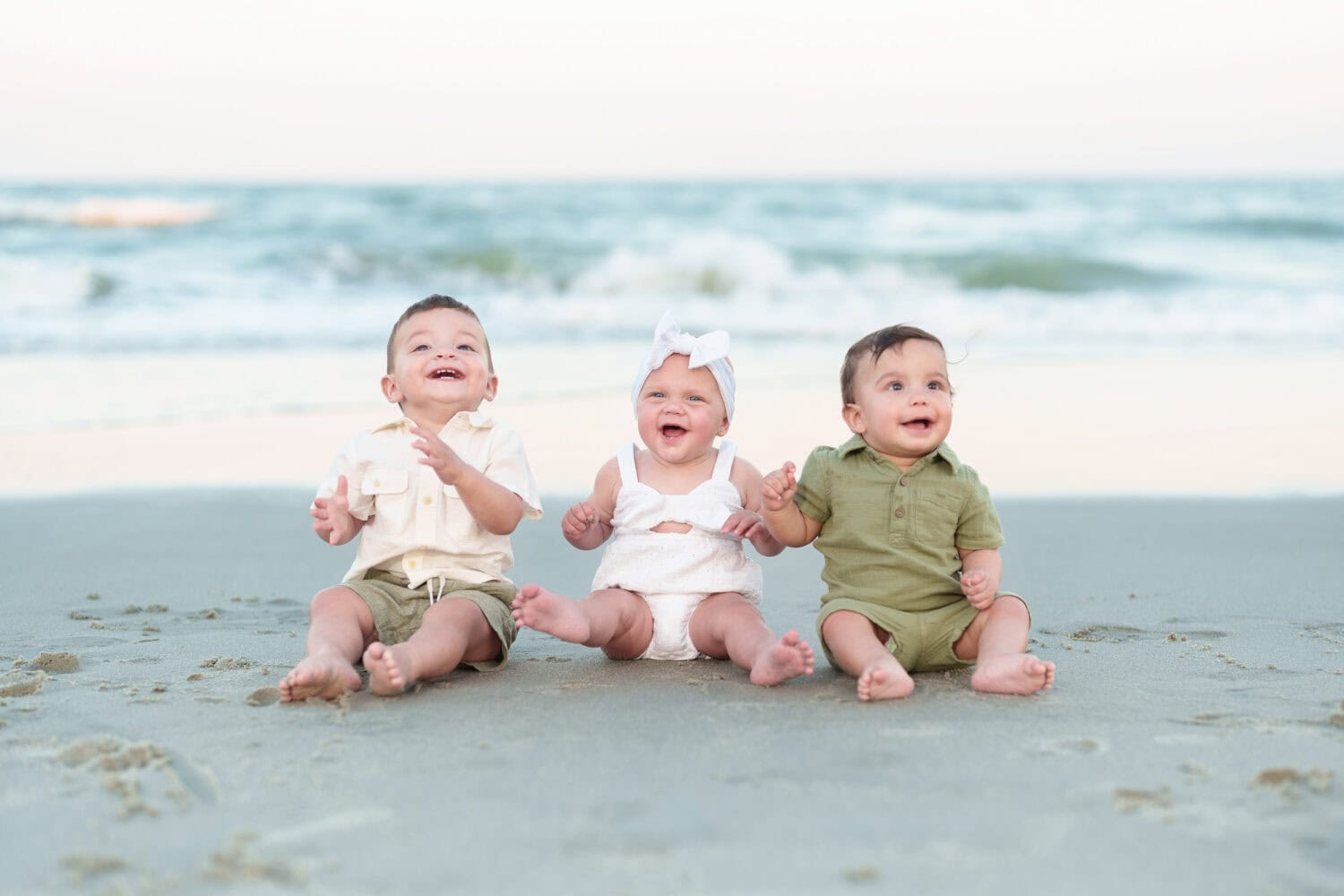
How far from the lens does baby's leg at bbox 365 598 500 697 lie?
3133 millimetres

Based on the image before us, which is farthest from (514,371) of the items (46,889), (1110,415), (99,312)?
(46,889)

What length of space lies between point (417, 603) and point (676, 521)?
0.73 meters

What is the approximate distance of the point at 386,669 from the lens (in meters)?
3.12

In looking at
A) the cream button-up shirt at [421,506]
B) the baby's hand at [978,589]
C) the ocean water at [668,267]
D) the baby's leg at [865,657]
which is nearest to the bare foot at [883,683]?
the baby's leg at [865,657]

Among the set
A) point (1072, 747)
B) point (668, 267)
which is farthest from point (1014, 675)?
point (668, 267)

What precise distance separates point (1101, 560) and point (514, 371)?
547 cm

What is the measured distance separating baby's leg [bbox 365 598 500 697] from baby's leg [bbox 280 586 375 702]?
74 millimetres

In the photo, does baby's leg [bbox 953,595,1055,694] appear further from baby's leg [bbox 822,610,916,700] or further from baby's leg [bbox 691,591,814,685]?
baby's leg [bbox 691,591,814,685]

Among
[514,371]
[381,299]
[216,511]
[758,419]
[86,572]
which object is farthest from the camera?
[381,299]

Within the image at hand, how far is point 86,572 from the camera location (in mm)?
4676

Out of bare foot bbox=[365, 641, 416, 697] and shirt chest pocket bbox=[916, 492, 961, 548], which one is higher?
shirt chest pocket bbox=[916, 492, 961, 548]

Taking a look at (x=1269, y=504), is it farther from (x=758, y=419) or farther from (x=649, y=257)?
(x=649, y=257)

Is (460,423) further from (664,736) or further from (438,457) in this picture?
(664,736)

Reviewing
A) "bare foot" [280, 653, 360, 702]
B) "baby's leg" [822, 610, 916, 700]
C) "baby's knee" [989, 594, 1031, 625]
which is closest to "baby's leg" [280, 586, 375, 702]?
"bare foot" [280, 653, 360, 702]
